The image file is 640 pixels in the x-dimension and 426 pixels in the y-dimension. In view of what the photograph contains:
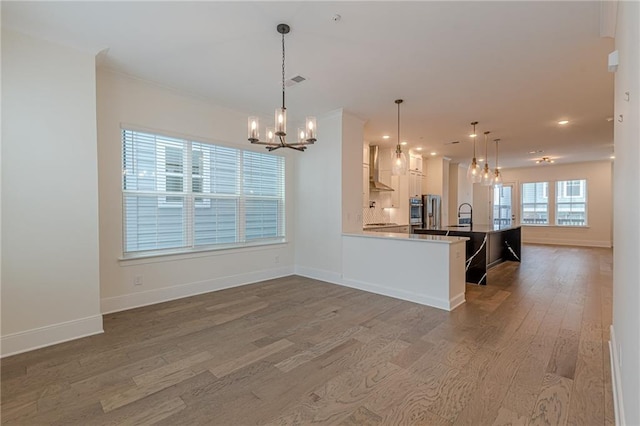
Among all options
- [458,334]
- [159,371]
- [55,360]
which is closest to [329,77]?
[458,334]

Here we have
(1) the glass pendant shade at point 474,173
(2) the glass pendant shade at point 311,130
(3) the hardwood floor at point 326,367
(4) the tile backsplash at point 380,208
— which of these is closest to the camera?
(3) the hardwood floor at point 326,367

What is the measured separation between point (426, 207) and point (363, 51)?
5947 millimetres

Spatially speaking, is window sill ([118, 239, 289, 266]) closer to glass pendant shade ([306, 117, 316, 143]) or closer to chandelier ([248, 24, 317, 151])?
chandelier ([248, 24, 317, 151])

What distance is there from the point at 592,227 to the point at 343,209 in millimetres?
9900

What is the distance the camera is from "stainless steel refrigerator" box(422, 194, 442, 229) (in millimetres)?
8125

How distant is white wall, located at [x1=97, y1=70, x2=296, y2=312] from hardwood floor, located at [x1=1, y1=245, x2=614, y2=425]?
37 centimetres

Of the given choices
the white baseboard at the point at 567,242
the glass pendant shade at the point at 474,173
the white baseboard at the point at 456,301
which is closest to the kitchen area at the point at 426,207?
the glass pendant shade at the point at 474,173

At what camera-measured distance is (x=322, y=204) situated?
203 inches

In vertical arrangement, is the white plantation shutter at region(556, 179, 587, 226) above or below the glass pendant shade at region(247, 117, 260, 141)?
below

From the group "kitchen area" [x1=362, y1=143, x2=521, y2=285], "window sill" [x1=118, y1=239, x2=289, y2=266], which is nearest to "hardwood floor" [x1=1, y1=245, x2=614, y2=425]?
"window sill" [x1=118, y1=239, x2=289, y2=266]

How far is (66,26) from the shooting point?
2.61m

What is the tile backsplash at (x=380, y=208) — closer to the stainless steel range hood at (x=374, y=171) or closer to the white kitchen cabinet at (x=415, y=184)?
the stainless steel range hood at (x=374, y=171)

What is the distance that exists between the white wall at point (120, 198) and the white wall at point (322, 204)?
89cm

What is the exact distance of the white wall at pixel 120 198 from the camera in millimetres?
3484
